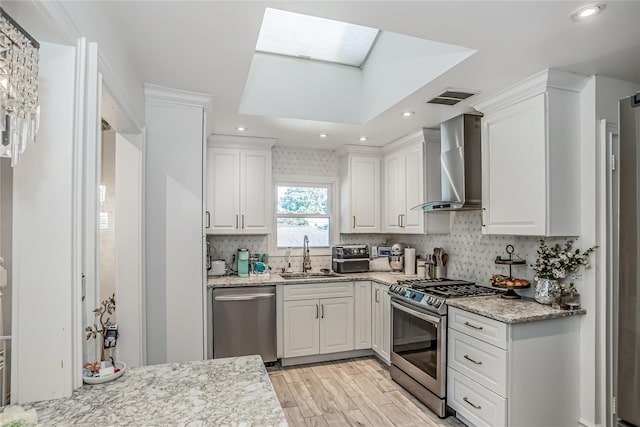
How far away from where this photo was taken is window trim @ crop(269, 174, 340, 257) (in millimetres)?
4398

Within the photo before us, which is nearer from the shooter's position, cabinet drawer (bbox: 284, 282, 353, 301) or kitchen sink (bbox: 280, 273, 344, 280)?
cabinet drawer (bbox: 284, 282, 353, 301)

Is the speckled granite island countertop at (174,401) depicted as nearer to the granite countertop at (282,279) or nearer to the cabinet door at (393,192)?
the granite countertop at (282,279)

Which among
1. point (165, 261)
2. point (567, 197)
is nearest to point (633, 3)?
point (567, 197)

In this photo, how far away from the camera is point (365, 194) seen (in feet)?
14.5

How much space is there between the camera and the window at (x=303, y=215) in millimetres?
4479

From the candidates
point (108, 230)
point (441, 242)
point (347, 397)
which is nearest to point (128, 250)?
point (108, 230)

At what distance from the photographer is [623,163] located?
1711 millimetres

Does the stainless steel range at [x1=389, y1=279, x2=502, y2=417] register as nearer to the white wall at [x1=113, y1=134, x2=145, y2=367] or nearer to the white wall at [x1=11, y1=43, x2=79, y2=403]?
the white wall at [x1=113, y1=134, x2=145, y2=367]

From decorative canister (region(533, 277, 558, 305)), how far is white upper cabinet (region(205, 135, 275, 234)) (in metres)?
2.68

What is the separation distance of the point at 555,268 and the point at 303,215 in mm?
2810

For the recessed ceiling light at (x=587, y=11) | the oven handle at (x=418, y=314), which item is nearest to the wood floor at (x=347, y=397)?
the oven handle at (x=418, y=314)

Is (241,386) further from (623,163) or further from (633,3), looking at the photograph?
(633,3)

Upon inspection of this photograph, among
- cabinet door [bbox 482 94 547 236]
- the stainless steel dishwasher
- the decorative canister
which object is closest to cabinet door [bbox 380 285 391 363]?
the stainless steel dishwasher

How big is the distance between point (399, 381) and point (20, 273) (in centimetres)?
303
